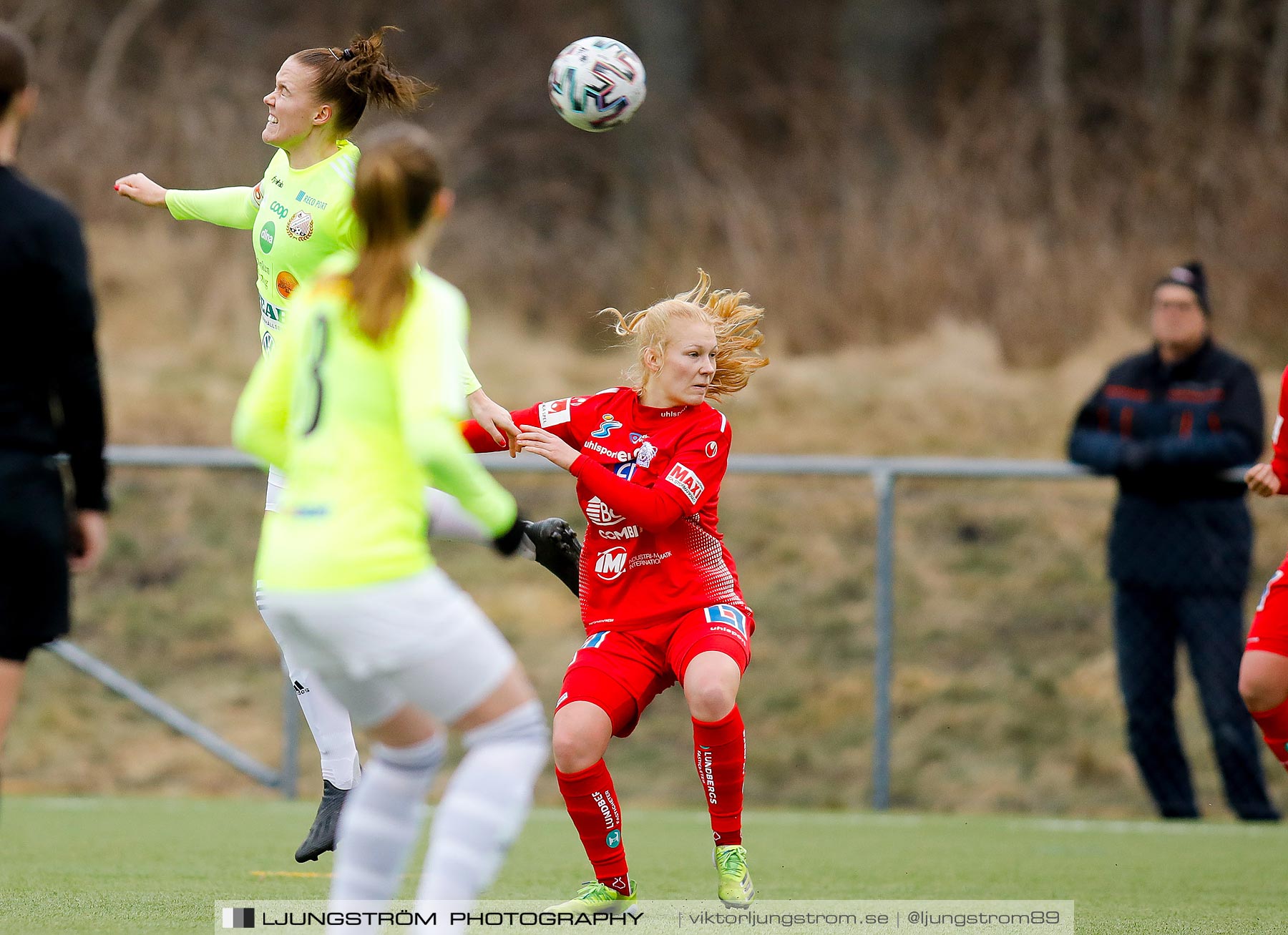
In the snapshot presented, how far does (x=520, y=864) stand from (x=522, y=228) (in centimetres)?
1026

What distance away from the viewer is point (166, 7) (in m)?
17.2

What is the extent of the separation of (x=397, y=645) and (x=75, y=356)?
100 cm

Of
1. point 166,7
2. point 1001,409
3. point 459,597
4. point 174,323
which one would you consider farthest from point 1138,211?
point 459,597

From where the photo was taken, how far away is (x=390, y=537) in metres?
3.22

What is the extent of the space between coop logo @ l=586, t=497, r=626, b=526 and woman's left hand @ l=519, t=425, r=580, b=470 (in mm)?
233

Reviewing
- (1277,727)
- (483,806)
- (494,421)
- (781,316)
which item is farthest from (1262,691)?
(781,316)

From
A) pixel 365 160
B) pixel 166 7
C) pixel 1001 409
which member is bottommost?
pixel 1001 409

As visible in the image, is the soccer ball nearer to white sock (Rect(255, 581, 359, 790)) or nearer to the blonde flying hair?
the blonde flying hair

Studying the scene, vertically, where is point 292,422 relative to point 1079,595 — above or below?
above

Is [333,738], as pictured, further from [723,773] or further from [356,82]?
[356,82]

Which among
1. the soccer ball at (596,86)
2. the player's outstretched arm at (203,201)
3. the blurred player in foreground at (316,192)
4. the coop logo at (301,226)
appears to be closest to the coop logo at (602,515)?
the blurred player in foreground at (316,192)

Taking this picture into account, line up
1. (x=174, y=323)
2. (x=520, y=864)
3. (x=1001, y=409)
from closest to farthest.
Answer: (x=520, y=864), (x=1001, y=409), (x=174, y=323)

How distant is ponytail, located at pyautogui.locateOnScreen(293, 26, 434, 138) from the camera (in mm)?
5094

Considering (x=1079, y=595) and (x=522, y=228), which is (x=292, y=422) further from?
(x=522, y=228)
